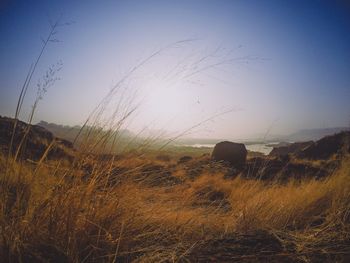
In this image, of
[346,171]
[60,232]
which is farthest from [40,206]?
[346,171]

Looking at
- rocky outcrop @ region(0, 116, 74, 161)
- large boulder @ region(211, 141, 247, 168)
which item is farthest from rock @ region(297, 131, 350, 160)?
rocky outcrop @ region(0, 116, 74, 161)

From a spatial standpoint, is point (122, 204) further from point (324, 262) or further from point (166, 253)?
point (324, 262)

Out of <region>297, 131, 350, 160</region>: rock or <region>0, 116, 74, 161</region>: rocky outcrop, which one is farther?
<region>297, 131, 350, 160</region>: rock

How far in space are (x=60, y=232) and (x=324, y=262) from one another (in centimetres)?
120

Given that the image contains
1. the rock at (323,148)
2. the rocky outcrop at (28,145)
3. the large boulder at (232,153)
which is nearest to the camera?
the rocky outcrop at (28,145)

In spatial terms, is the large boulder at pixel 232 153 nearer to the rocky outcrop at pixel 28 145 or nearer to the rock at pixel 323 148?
the rock at pixel 323 148

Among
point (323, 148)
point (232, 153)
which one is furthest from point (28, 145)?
point (323, 148)

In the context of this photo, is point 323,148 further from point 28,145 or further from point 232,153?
point 28,145

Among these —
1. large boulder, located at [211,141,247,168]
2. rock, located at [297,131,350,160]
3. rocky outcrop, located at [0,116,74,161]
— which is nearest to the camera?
rocky outcrop, located at [0,116,74,161]

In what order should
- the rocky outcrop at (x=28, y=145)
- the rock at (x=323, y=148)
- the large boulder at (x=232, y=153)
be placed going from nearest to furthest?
the rocky outcrop at (x=28, y=145) → the large boulder at (x=232, y=153) → the rock at (x=323, y=148)

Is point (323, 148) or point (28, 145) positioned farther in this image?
point (323, 148)

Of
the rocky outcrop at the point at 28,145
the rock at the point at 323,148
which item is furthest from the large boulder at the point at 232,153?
the rocky outcrop at the point at 28,145

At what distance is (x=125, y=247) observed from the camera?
47.3 inches

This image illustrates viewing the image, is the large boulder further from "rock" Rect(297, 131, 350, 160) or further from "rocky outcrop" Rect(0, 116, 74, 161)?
"rocky outcrop" Rect(0, 116, 74, 161)
